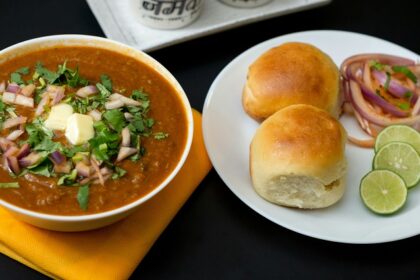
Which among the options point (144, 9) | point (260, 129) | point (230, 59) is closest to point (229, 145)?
point (260, 129)

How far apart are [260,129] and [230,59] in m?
0.71

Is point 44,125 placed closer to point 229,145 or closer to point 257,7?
point 229,145

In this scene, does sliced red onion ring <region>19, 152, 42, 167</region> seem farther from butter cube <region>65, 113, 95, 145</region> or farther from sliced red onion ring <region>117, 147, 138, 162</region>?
sliced red onion ring <region>117, 147, 138, 162</region>

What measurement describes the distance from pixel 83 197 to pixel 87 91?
1.56 ft

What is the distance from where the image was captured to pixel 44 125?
2.09 metres

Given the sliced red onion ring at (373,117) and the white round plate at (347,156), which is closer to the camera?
the white round plate at (347,156)

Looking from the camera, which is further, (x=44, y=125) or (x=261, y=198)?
(x=261, y=198)

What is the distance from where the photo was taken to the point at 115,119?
2.13 metres

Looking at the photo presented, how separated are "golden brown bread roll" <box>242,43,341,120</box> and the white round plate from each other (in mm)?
112

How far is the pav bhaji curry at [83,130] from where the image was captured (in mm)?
1957

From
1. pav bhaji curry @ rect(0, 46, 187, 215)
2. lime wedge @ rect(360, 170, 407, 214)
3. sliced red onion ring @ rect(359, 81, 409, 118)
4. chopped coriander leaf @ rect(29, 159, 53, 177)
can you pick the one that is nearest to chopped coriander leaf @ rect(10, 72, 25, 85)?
pav bhaji curry @ rect(0, 46, 187, 215)

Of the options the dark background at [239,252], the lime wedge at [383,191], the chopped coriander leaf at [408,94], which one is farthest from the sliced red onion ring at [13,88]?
the chopped coriander leaf at [408,94]

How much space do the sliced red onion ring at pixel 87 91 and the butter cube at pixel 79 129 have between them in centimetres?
14

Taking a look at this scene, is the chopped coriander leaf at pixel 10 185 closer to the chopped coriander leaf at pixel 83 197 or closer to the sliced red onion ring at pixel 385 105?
the chopped coriander leaf at pixel 83 197
